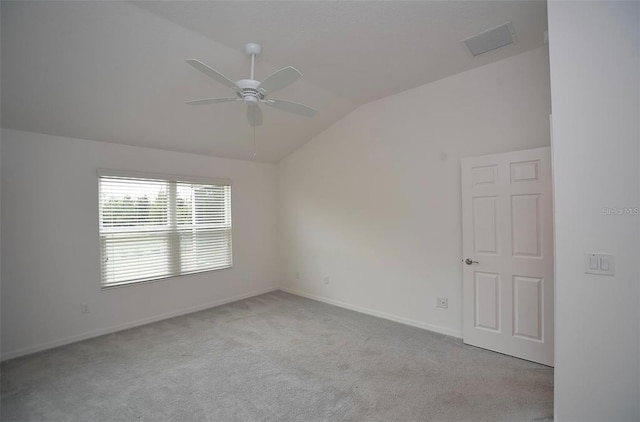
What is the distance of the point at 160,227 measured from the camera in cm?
414

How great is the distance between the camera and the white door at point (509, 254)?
2773 millimetres

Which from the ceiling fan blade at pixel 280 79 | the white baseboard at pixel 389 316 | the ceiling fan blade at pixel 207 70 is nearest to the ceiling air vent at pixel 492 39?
the ceiling fan blade at pixel 280 79

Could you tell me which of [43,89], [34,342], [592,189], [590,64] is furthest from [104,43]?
[592,189]

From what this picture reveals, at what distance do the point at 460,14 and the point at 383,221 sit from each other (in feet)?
8.03

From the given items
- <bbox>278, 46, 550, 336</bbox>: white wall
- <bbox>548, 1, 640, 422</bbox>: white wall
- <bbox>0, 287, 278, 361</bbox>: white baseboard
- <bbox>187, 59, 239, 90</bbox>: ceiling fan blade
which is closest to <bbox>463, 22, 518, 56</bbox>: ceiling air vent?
<bbox>278, 46, 550, 336</bbox>: white wall

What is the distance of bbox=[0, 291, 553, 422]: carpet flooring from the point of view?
2168 millimetres

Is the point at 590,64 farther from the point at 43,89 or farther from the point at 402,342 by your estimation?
the point at 43,89

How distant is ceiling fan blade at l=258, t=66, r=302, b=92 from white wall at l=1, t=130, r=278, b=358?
2667mm

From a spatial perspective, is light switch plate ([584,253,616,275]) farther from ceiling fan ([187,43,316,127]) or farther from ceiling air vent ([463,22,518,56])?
ceiling fan ([187,43,316,127])

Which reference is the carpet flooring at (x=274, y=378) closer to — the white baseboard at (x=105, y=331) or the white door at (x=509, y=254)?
the white baseboard at (x=105, y=331)

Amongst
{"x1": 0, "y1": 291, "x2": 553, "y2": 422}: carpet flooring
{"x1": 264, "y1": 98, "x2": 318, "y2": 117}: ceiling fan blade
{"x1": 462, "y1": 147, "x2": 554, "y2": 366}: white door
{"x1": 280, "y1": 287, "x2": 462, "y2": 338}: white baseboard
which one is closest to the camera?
{"x1": 0, "y1": 291, "x2": 553, "y2": 422}: carpet flooring

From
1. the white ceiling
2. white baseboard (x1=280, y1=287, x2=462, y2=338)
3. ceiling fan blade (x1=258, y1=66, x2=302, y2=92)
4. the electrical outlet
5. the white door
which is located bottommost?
white baseboard (x1=280, y1=287, x2=462, y2=338)

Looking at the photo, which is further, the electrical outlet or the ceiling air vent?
the electrical outlet

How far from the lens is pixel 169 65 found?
2.76 metres
